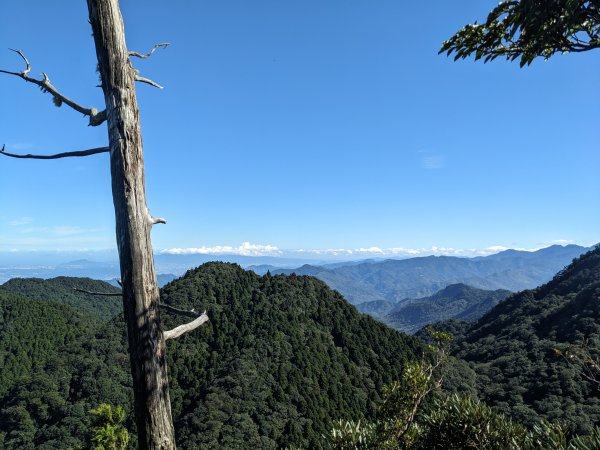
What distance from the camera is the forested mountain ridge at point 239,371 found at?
5783cm

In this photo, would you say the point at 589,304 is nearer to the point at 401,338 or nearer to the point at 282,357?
the point at 401,338

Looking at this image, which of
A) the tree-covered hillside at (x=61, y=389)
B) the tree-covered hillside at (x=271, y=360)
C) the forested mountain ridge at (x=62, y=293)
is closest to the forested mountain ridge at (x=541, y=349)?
the tree-covered hillside at (x=271, y=360)

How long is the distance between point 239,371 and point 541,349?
6061cm

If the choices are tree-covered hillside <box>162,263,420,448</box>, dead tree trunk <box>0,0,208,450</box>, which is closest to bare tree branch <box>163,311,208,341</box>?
dead tree trunk <box>0,0,208,450</box>

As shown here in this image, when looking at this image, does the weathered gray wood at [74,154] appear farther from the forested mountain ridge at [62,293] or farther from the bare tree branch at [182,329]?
the forested mountain ridge at [62,293]

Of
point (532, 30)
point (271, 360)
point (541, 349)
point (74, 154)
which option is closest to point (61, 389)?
point (271, 360)

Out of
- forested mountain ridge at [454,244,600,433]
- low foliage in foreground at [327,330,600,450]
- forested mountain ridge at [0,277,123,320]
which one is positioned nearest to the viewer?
low foliage in foreground at [327,330,600,450]

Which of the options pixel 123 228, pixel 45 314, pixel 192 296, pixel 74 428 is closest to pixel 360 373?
pixel 192 296

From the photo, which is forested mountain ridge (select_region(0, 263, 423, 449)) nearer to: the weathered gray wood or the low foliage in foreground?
the low foliage in foreground

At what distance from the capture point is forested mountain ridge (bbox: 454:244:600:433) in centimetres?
5662

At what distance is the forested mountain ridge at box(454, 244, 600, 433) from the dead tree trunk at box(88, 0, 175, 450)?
121 feet

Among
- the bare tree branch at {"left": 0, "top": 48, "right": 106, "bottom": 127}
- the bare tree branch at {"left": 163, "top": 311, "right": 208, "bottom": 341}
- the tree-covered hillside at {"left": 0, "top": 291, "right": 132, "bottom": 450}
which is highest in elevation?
the bare tree branch at {"left": 0, "top": 48, "right": 106, "bottom": 127}

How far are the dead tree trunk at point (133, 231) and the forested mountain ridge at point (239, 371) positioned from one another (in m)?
53.9

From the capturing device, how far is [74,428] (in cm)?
5978
